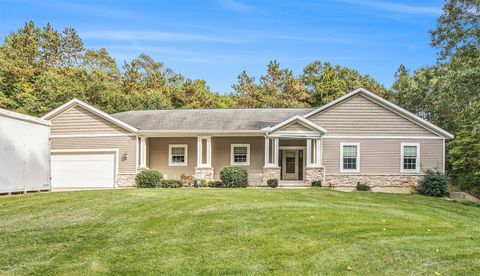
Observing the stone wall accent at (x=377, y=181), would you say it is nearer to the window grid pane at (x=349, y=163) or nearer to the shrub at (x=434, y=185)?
the window grid pane at (x=349, y=163)

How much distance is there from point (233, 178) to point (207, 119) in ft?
16.7

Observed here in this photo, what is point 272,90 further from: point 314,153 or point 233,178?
point 233,178

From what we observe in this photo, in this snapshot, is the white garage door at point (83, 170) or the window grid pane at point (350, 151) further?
the white garage door at point (83, 170)

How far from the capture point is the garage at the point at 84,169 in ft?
72.6

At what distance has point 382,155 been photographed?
2170 centimetres

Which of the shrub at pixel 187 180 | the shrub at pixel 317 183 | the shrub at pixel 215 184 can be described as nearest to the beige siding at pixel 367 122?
the shrub at pixel 317 183

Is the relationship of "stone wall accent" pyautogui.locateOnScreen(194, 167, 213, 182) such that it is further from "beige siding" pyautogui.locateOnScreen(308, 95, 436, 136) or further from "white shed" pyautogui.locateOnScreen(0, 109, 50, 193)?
"white shed" pyautogui.locateOnScreen(0, 109, 50, 193)

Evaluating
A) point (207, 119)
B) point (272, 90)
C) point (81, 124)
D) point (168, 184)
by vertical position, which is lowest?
point (168, 184)

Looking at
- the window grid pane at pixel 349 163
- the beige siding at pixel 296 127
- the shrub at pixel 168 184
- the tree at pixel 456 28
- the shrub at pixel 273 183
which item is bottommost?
the shrub at pixel 168 184

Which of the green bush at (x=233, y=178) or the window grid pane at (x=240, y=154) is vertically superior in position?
the window grid pane at (x=240, y=154)

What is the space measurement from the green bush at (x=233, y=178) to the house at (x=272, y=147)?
129 centimetres

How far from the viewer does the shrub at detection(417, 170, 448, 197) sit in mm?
20500

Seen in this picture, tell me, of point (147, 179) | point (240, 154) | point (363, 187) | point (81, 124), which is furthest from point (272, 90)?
point (147, 179)

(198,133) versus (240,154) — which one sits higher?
(198,133)
